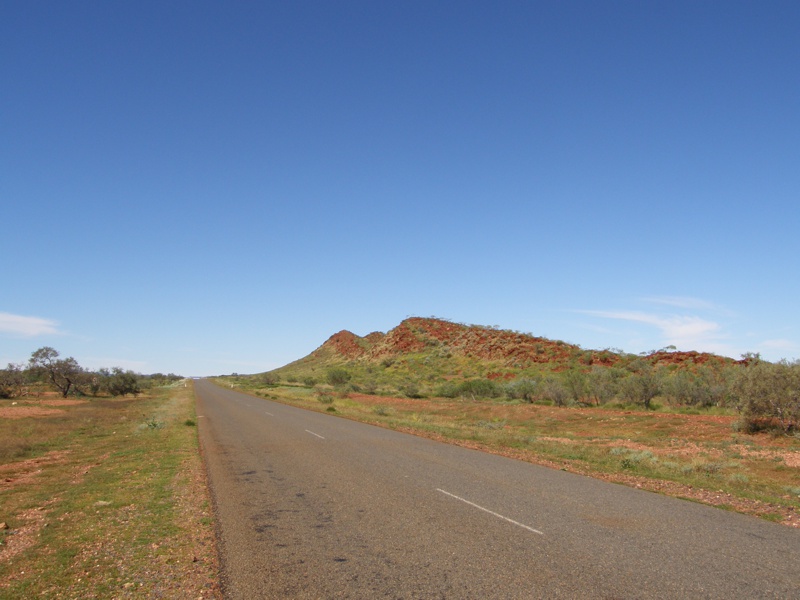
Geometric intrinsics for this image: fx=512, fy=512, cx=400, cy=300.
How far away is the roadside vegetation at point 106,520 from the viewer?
5988 mm

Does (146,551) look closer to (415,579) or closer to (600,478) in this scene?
(415,579)

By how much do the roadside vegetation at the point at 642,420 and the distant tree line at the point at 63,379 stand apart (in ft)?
103

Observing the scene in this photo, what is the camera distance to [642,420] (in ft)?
90.5

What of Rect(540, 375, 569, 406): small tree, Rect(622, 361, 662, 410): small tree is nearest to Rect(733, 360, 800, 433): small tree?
Rect(622, 361, 662, 410): small tree

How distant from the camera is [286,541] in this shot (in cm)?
721

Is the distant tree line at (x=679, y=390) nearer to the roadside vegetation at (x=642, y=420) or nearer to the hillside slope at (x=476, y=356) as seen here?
the roadside vegetation at (x=642, y=420)

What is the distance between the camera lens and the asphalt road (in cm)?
559

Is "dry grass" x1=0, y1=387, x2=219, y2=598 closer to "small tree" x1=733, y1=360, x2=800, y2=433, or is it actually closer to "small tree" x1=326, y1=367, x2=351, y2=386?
"small tree" x1=733, y1=360, x2=800, y2=433

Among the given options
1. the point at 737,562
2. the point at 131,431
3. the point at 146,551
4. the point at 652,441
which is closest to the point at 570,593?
the point at 737,562

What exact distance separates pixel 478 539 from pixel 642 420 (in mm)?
23866

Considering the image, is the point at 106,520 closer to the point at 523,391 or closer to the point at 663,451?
the point at 663,451

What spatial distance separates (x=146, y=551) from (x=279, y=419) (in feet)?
73.9

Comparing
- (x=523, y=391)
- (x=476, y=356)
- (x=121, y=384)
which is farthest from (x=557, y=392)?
(x=121, y=384)

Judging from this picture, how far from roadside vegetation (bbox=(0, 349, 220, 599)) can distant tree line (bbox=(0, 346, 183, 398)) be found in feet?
142
